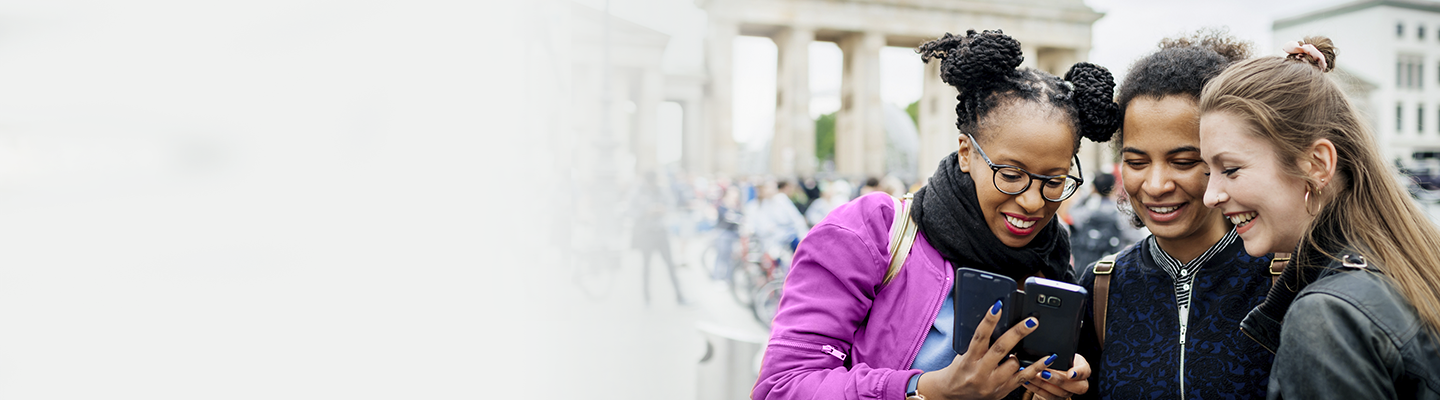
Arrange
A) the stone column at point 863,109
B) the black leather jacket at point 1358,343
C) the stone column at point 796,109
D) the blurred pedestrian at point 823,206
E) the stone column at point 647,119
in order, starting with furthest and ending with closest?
the stone column at point 863,109 → the stone column at point 796,109 → the blurred pedestrian at point 823,206 → the stone column at point 647,119 → the black leather jacket at point 1358,343

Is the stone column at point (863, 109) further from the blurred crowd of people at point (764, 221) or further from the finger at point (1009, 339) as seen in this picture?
the finger at point (1009, 339)

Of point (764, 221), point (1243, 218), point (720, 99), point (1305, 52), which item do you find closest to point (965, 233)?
point (1243, 218)

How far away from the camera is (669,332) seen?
813 centimetres

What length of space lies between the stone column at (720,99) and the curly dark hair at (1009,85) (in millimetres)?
33117

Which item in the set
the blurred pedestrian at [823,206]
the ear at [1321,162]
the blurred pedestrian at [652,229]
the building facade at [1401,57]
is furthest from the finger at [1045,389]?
the building facade at [1401,57]

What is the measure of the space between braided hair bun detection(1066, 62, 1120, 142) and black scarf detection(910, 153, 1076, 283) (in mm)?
232

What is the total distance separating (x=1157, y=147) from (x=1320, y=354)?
23.0 inches

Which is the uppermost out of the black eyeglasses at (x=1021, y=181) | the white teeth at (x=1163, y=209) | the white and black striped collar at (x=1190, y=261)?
the black eyeglasses at (x=1021, y=181)

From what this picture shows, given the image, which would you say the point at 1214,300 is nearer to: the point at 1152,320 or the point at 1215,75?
the point at 1152,320

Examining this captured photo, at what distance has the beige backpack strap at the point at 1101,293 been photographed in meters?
1.87

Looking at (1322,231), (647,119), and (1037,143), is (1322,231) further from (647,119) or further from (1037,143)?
(647,119)

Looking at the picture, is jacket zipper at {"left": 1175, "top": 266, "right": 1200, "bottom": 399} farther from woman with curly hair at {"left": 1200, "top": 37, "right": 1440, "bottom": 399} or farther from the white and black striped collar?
woman with curly hair at {"left": 1200, "top": 37, "right": 1440, "bottom": 399}

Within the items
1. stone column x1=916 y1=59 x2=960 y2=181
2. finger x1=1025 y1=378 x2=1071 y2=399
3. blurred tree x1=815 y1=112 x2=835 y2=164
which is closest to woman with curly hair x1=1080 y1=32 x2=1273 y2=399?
finger x1=1025 y1=378 x2=1071 y2=399

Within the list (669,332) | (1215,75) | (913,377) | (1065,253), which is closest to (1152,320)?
(1065,253)
